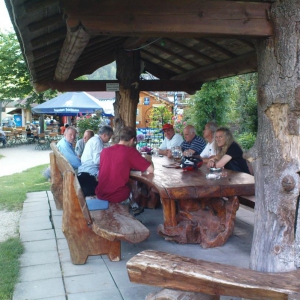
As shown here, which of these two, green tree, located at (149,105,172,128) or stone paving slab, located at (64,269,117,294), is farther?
green tree, located at (149,105,172,128)

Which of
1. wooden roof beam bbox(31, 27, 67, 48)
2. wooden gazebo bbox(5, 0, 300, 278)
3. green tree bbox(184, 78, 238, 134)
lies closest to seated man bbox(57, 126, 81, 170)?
wooden roof beam bbox(31, 27, 67, 48)

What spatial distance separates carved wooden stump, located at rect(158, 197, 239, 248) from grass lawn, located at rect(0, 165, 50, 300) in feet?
5.42

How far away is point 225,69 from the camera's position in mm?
7641

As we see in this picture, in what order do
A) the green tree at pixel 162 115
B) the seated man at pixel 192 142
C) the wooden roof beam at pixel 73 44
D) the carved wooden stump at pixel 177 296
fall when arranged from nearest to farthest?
the carved wooden stump at pixel 177 296, the wooden roof beam at pixel 73 44, the seated man at pixel 192 142, the green tree at pixel 162 115

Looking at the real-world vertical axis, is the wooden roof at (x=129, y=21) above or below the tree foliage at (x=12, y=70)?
below

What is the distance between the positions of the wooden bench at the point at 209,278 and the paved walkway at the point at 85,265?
922 millimetres

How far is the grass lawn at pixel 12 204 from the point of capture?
12.6ft

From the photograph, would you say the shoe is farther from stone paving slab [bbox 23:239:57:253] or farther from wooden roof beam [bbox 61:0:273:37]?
wooden roof beam [bbox 61:0:273:37]

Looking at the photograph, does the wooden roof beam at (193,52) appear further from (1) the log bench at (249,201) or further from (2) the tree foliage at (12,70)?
(2) the tree foliage at (12,70)

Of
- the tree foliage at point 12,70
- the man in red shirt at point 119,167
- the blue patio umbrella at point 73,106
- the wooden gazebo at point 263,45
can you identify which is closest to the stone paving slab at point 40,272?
the man in red shirt at point 119,167

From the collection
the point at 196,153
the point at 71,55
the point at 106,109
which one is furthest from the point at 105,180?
the point at 106,109

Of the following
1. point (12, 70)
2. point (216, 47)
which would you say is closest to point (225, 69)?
point (216, 47)

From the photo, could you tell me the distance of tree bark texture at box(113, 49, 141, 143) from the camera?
7605mm

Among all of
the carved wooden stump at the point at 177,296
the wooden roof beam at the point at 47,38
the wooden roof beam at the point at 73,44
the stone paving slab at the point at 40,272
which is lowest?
the stone paving slab at the point at 40,272
